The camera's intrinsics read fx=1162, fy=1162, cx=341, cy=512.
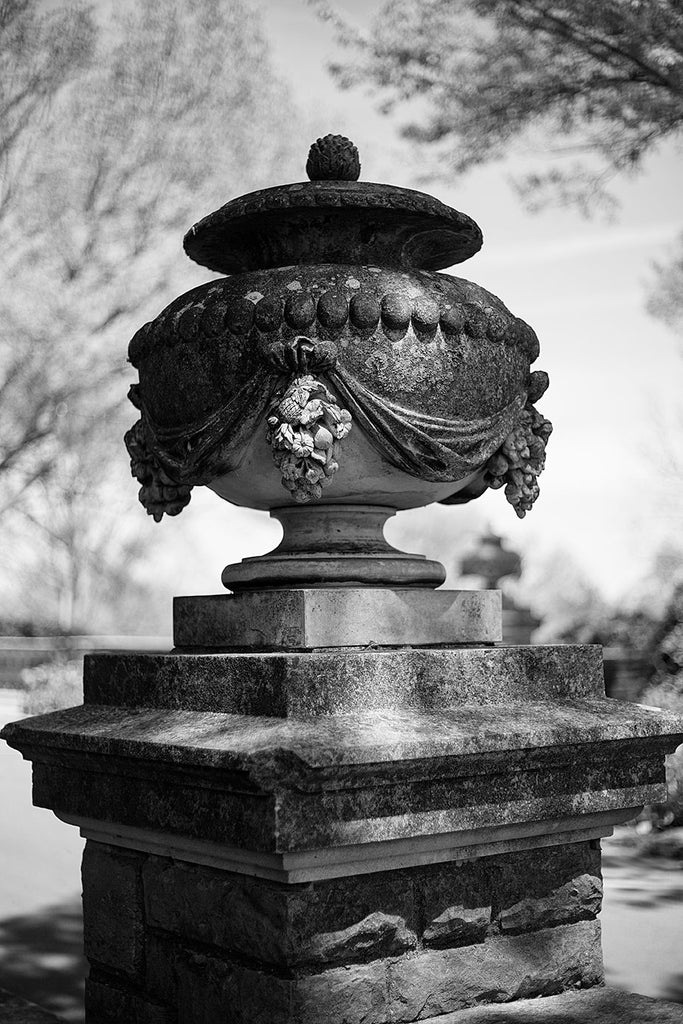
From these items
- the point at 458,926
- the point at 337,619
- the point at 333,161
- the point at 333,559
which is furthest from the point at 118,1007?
the point at 333,161

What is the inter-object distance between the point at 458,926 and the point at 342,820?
1.79 ft

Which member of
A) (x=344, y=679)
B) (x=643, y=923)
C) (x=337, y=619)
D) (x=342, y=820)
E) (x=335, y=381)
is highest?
(x=335, y=381)

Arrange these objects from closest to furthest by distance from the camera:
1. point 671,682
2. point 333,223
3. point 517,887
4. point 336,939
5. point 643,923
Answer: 1. point 336,939
2. point 517,887
3. point 333,223
4. point 643,923
5. point 671,682

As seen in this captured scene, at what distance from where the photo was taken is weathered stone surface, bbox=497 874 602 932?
10.1ft

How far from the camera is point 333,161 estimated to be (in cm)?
331

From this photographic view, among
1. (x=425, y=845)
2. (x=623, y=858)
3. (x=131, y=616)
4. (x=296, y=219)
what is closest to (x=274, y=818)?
(x=425, y=845)

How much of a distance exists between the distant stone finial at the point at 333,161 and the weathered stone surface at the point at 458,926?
2.02 meters

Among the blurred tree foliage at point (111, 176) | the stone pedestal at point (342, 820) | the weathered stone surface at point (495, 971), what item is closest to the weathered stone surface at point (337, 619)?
the stone pedestal at point (342, 820)

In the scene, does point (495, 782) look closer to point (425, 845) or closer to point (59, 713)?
point (425, 845)

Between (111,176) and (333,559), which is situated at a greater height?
(111,176)

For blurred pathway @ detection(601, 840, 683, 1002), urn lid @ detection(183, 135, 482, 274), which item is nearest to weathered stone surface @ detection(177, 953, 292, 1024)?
urn lid @ detection(183, 135, 482, 274)

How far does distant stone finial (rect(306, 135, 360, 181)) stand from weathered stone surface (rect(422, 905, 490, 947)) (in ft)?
6.64

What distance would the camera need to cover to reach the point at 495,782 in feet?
9.55

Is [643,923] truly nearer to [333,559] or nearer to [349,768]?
[333,559]
